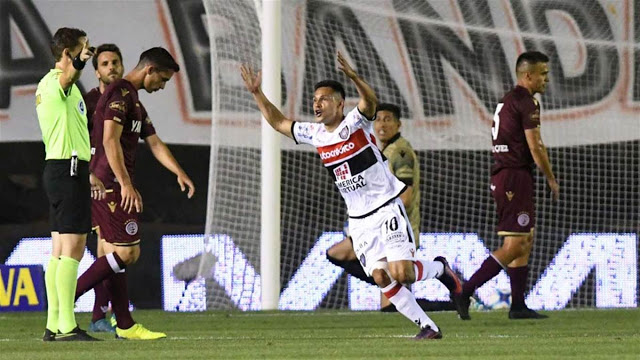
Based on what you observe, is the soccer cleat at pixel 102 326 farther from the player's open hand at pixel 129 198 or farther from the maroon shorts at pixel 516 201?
the maroon shorts at pixel 516 201

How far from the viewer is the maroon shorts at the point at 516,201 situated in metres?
11.1

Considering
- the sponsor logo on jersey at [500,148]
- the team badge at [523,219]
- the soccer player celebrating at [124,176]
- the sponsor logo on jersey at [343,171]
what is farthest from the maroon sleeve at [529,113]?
the soccer player celebrating at [124,176]

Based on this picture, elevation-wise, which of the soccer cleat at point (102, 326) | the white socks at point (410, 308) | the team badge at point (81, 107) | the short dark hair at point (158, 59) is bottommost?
the soccer cleat at point (102, 326)

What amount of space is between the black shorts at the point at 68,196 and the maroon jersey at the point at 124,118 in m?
0.37

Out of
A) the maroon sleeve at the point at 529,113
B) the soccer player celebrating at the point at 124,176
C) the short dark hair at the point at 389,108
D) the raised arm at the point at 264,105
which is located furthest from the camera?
the short dark hair at the point at 389,108

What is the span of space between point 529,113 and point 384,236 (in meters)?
2.51

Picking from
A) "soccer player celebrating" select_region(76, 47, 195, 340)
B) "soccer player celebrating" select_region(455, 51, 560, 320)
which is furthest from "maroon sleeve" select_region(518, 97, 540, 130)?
"soccer player celebrating" select_region(76, 47, 195, 340)

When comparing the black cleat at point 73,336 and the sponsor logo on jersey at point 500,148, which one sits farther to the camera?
the sponsor logo on jersey at point 500,148

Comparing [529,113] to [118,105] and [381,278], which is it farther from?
[118,105]

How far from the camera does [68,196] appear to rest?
859cm

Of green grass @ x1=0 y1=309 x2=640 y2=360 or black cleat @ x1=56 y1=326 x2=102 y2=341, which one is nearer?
green grass @ x1=0 y1=309 x2=640 y2=360

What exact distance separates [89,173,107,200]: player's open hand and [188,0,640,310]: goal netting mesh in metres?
3.36

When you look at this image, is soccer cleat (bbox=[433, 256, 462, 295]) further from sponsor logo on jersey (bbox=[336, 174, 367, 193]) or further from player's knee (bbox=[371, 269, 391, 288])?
sponsor logo on jersey (bbox=[336, 174, 367, 193])

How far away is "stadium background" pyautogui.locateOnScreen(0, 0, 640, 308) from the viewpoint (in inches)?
517
